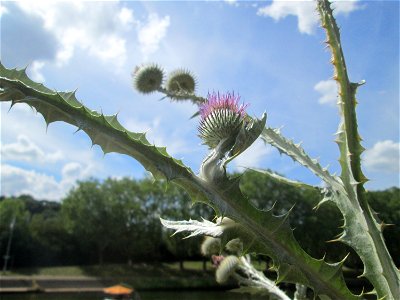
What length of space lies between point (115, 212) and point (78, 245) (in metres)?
6.68

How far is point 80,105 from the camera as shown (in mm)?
1881

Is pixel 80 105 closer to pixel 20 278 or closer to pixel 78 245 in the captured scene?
pixel 20 278

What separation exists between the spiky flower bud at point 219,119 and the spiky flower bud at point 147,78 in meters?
4.27

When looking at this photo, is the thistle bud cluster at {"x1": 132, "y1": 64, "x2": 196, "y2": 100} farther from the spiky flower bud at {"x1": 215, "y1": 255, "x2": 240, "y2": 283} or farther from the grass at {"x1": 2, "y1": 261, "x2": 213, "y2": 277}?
the grass at {"x1": 2, "y1": 261, "x2": 213, "y2": 277}

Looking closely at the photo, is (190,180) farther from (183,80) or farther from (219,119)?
(183,80)

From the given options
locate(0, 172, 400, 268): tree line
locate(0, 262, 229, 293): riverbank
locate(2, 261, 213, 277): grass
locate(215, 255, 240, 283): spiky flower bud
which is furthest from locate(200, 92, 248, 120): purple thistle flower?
locate(2, 261, 213, 277): grass

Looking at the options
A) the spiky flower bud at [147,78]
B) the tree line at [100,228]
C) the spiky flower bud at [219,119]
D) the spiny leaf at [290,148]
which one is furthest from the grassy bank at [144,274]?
the spiky flower bud at [219,119]

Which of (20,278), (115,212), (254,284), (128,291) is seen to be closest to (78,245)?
(115,212)

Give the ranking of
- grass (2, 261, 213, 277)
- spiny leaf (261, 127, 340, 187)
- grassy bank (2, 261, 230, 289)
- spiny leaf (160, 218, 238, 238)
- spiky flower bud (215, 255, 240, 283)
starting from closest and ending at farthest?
spiny leaf (160, 218, 238, 238), spiny leaf (261, 127, 340, 187), spiky flower bud (215, 255, 240, 283), grassy bank (2, 261, 230, 289), grass (2, 261, 213, 277)

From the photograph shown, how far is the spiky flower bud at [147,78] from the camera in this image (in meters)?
6.43

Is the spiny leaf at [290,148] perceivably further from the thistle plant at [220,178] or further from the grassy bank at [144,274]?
the grassy bank at [144,274]

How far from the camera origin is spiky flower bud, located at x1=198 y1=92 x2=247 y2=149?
2.07 m

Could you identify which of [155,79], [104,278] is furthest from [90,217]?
[155,79]

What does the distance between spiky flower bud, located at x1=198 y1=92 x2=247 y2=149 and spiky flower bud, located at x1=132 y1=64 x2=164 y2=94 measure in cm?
427
